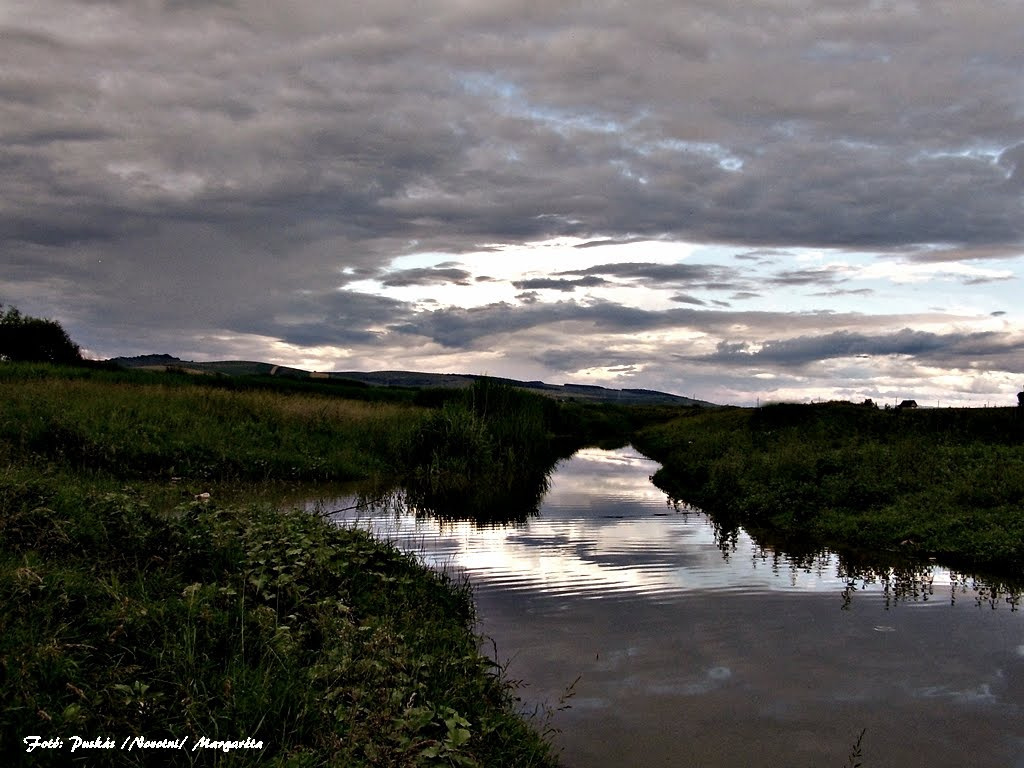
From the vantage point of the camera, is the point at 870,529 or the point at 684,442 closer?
the point at 870,529

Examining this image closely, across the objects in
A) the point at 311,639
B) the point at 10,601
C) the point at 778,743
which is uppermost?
the point at 10,601

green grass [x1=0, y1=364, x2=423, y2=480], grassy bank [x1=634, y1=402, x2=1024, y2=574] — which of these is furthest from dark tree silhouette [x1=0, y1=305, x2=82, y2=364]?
grassy bank [x1=634, y1=402, x2=1024, y2=574]

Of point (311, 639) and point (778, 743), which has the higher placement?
point (311, 639)

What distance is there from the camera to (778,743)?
20.1 feet

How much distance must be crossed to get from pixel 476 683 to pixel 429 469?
17300 mm

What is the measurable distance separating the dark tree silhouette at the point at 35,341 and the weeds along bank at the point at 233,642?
7643cm

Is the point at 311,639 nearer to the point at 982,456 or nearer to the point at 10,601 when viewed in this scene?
the point at 10,601

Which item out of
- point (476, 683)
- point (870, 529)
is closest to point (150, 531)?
point (476, 683)

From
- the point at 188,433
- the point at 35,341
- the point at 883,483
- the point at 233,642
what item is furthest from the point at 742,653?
the point at 35,341

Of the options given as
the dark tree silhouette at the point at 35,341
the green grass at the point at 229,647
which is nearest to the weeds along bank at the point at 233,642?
the green grass at the point at 229,647

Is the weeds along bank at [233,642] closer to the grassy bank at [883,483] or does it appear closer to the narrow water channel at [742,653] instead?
the narrow water channel at [742,653]

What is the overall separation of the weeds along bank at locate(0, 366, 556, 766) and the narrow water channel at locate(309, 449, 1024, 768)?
2.48 ft

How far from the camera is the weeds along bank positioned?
468 centimetres

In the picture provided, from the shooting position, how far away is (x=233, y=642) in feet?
19.6
